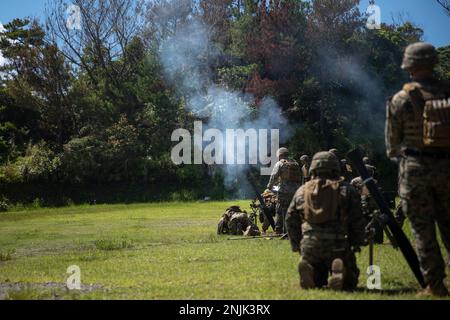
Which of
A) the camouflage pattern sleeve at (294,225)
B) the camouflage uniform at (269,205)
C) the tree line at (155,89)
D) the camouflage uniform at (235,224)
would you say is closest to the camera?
the camouflage pattern sleeve at (294,225)

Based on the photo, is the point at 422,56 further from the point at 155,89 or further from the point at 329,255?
the point at 155,89

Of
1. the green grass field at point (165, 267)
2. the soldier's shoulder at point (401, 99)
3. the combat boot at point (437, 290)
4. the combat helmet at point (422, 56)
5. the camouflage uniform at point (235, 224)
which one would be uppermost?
the combat helmet at point (422, 56)

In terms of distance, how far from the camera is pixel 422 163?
6.87m

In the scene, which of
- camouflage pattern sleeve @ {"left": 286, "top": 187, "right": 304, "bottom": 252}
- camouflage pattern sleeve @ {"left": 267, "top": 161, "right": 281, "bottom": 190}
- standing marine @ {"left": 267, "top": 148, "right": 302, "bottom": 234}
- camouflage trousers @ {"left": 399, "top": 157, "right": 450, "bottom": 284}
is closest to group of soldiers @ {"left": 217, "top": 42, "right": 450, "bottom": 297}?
camouflage trousers @ {"left": 399, "top": 157, "right": 450, "bottom": 284}

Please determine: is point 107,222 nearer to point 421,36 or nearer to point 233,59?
point 233,59

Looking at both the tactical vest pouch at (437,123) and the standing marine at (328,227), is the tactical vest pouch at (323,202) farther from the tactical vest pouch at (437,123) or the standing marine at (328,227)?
the tactical vest pouch at (437,123)

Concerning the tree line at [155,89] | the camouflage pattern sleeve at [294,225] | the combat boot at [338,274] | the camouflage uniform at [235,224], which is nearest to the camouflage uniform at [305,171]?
the camouflage uniform at [235,224]

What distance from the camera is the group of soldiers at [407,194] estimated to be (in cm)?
677

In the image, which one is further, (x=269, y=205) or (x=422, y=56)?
(x=269, y=205)

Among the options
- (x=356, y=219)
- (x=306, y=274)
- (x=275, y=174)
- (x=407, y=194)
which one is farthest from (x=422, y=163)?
(x=275, y=174)

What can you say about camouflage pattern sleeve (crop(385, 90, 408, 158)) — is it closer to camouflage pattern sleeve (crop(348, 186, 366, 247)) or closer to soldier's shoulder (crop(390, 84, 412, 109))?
soldier's shoulder (crop(390, 84, 412, 109))

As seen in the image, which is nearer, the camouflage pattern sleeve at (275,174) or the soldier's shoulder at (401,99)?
the soldier's shoulder at (401,99)

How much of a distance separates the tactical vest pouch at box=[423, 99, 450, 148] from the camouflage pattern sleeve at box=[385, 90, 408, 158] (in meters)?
0.31

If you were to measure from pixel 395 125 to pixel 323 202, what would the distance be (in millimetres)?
1196
